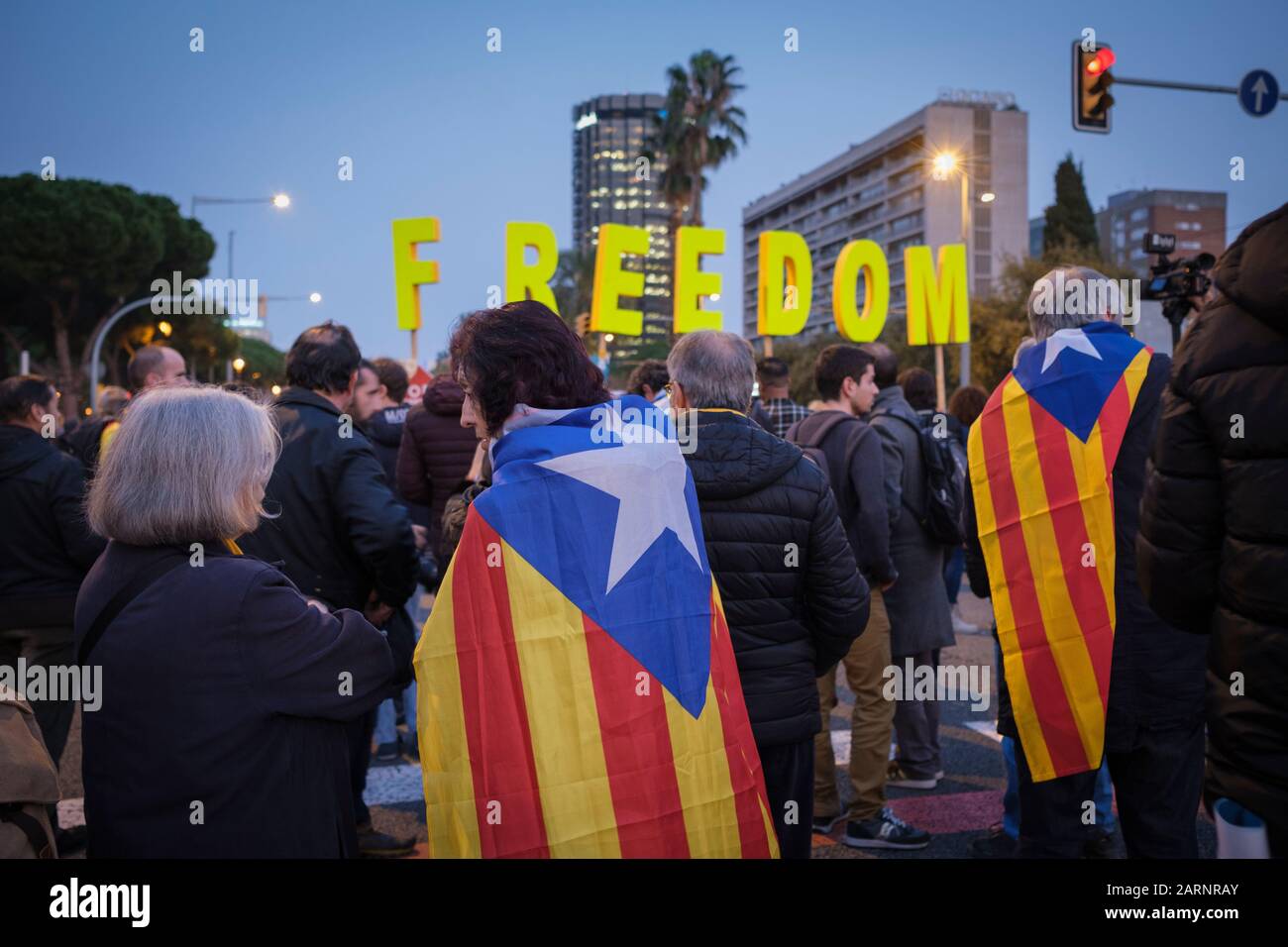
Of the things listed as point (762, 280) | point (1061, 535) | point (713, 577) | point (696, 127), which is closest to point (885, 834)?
point (1061, 535)

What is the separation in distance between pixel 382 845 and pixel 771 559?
2.54m

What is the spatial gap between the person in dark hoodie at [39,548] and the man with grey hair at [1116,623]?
3.96m

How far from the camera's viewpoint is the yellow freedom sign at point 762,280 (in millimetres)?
17859

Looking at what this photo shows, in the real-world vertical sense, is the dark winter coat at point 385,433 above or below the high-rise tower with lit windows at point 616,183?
below

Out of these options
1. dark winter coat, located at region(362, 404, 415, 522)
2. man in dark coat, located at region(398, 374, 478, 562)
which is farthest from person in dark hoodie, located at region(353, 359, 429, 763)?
man in dark coat, located at region(398, 374, 478, 562)

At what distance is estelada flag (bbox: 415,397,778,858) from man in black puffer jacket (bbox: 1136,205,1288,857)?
106 cm

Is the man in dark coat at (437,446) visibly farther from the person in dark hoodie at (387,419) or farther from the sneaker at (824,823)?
the sneaker at (824,823)

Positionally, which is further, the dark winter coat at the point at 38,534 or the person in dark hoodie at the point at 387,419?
the person in dark hoodie at the point at 387,419

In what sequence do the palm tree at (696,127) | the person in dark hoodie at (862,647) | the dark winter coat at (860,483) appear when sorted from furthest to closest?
the palm tree at (696,127), the dark winter coat at (860,483), the person in dark hoodie at (862,647)

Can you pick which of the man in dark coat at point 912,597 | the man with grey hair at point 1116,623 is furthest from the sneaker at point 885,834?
the man with grey hair at point 1116,623

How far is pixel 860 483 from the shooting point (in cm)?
477

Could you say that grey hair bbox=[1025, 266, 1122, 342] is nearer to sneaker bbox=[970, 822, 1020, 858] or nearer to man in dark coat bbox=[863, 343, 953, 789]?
man in dark coat bbox=[863, 343, 953, 789]
